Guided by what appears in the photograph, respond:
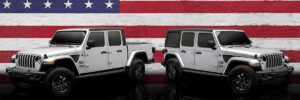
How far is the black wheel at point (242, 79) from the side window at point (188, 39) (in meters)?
1.98

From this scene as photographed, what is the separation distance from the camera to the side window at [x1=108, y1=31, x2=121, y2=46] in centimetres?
1027

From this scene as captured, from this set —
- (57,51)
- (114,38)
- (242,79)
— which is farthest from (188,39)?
(57,51)

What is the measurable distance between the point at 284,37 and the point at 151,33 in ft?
13.3

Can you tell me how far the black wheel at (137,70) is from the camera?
10539 millimetres

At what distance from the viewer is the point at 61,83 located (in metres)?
8.49

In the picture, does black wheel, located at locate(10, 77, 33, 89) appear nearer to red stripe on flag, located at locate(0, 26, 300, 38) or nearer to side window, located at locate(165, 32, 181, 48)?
red stripe on flag, located at locate(0, 26, 300, 38)

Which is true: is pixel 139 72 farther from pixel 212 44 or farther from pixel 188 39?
pixel 212 44

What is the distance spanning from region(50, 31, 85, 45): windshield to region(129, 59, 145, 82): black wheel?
1.68 meters

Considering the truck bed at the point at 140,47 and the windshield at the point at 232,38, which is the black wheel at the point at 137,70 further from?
the windshield at the point at 232,38

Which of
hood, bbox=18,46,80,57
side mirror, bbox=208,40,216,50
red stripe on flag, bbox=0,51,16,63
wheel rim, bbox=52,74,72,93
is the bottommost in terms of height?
wheel rim, bbox=52,74,72,93

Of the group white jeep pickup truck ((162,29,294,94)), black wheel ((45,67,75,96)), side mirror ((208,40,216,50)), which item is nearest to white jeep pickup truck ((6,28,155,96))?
black wheel ((45,67,75,96))

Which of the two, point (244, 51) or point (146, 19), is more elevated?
point (146, 19)

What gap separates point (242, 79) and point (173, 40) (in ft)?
10.1

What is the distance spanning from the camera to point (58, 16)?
41.5 feet
